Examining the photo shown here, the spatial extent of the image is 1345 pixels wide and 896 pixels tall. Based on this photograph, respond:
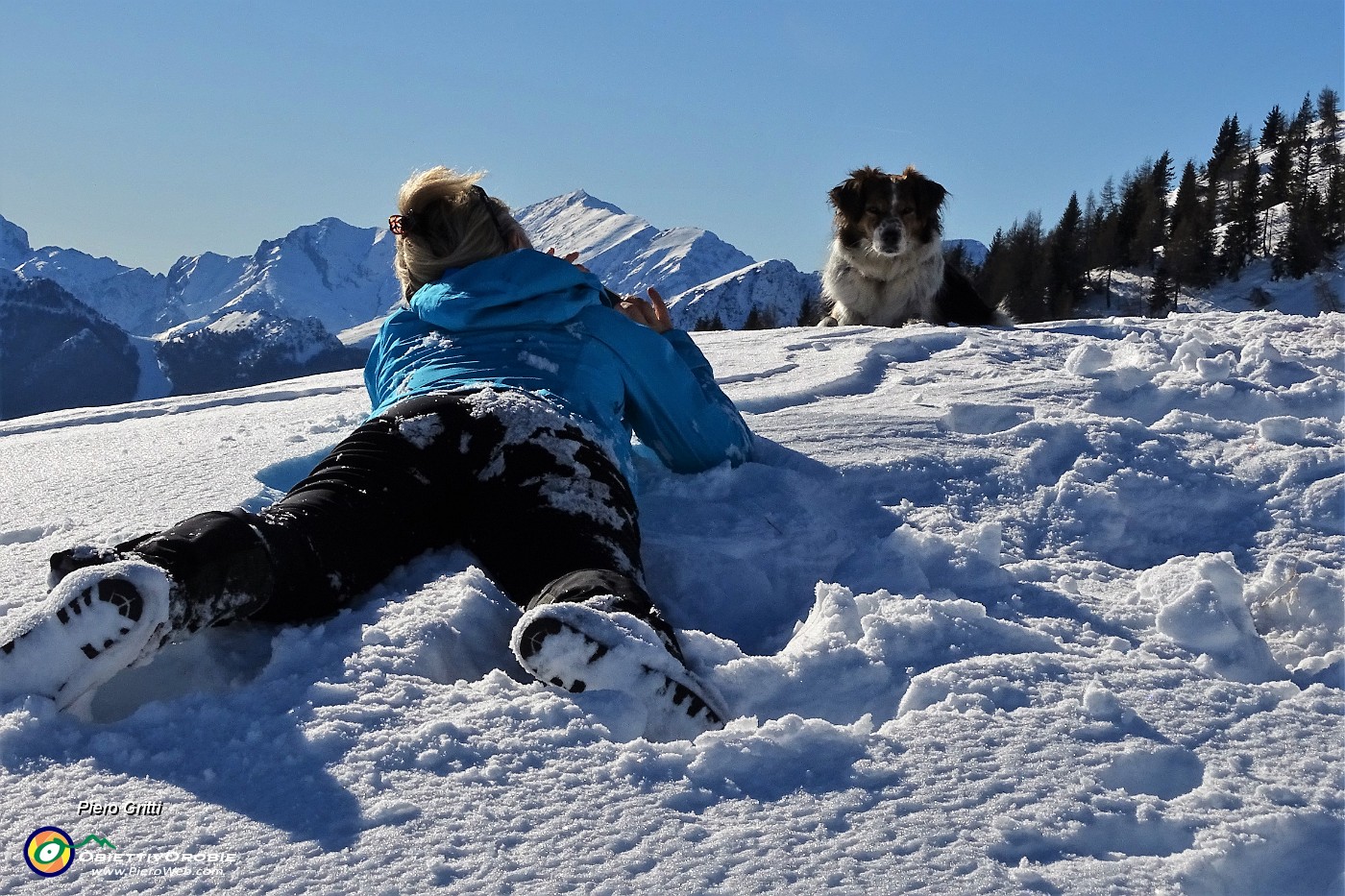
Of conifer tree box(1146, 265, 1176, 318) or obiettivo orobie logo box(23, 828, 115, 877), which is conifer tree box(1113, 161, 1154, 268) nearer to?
conifer tree box(1146, 265, 1176, 318)

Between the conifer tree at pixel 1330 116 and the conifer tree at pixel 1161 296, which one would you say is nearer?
the conifer tree at pixel 1161 296

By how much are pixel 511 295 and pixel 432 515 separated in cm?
74

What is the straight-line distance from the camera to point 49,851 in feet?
4.58

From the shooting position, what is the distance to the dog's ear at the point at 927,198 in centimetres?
771

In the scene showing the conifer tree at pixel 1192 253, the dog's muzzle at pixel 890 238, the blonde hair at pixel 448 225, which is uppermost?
the conifer tree at pixel 1192 253

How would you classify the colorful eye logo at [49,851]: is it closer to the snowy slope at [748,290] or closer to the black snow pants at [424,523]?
the black snow pants at [424,523]

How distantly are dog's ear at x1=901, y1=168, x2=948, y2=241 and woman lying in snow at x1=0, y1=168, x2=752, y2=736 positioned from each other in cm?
489

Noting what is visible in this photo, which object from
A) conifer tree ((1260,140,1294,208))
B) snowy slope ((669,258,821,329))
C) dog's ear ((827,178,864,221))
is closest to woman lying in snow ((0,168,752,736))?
dog's ear ((827,178,864,221))

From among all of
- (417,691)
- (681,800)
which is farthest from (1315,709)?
(417,691)

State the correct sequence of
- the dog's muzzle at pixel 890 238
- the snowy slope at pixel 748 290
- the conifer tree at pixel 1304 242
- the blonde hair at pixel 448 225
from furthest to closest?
Answer: the snowy slope at pixel 748 290 → the conifer tree at pixel 1304 242 → the dog's muzzle at pixel 890 238 → the blonde hair at pixel 448 225

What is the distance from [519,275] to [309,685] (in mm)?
1478

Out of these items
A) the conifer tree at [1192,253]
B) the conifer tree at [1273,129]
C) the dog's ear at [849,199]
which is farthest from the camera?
the conifer tree at [1273,129]

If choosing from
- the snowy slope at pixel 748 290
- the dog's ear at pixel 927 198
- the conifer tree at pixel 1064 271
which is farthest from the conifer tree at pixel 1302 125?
the snowy slope at pixel 748 290

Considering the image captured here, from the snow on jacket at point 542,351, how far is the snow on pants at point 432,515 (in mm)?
207
